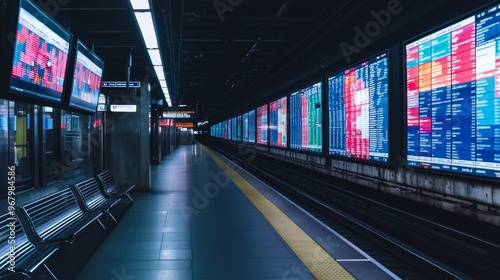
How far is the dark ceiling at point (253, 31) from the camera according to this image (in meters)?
6.26

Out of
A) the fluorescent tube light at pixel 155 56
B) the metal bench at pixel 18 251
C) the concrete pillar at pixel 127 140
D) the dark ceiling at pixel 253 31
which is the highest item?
the dark ceiling at pixel 253 31

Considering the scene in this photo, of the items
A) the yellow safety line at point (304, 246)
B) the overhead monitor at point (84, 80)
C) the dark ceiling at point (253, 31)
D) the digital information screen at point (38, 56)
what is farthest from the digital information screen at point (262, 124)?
the digital information screen at point (38, 56)

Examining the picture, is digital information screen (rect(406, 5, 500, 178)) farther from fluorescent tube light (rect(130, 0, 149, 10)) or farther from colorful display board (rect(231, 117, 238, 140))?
colorful display board (rect(231, 117, 238, 140))

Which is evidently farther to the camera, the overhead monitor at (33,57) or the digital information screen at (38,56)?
the digital information screen at (38,56)

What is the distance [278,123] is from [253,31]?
A: 566 cm

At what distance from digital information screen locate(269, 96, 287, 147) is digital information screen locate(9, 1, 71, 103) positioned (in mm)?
11656

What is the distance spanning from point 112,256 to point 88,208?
4.63 ft

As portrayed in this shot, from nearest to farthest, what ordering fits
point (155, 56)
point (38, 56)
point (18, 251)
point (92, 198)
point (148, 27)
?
point (18, 251) → point (38, 56) → point (148, 27) → point (92, 198) → point (155, 56)

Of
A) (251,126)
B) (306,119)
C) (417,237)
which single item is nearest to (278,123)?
(306,119)

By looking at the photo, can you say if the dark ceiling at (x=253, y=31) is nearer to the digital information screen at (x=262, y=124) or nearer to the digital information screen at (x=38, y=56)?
the digital information screen at (x=38, y=56)

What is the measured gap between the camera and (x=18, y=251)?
11.7 ft

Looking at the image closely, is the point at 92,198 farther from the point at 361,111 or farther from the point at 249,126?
the point at 249,126

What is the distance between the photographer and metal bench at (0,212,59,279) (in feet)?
10.3

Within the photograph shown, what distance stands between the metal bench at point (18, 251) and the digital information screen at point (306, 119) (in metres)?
8.75
